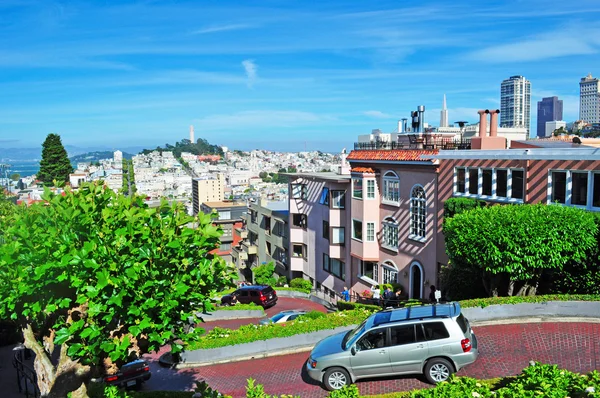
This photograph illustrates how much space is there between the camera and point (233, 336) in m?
19.1

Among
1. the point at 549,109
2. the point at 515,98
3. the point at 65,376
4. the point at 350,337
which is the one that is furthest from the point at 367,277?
the point at 549,109

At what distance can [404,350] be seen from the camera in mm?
12766

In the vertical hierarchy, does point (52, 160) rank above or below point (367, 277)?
above

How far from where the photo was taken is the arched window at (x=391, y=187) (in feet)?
99.1

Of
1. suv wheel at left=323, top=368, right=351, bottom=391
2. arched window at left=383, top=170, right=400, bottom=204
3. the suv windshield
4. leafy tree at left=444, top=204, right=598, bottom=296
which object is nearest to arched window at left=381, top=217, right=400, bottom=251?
arched window at left=383, top=170, right=400, bottom=204

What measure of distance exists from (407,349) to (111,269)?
7612mm

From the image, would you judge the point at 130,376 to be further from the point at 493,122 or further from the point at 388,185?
the point at 493,122

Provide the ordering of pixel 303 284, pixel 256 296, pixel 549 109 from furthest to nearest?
pixel 549 109 < pixel 303 284 < pixel 256 296

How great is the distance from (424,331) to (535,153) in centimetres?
1202

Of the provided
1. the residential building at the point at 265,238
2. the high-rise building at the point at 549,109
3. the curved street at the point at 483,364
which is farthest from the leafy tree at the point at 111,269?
the high-rise building at the point at 549,109

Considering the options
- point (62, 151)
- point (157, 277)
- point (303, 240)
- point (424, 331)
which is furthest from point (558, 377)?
point (62, 151)

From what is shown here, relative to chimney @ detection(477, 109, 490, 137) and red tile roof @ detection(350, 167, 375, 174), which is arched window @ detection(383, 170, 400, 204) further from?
chimney @ detection(477, 109, 490, 137)

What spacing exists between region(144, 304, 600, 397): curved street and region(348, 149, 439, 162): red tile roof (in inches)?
514

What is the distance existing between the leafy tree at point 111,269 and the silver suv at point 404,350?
4.74 m
